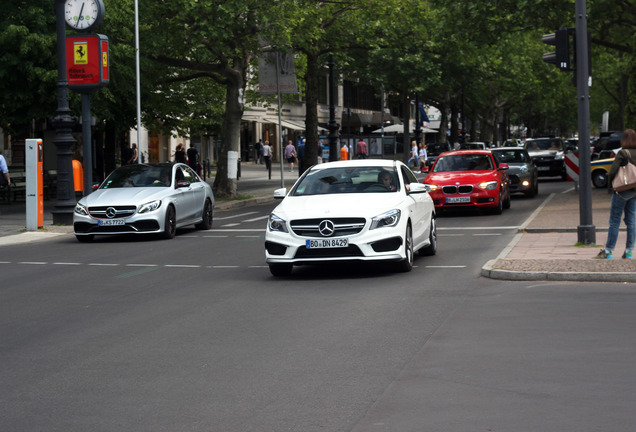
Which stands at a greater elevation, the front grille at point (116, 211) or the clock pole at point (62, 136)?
the clock pole at point (62, 136)

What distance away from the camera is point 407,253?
13.5 meters

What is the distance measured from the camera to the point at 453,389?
6.83 m

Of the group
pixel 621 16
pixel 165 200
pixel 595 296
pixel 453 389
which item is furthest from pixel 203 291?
pixel 621 16

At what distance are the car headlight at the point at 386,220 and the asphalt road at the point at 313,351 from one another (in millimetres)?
677

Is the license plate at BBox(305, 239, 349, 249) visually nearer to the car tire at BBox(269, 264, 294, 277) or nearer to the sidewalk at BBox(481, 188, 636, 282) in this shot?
the car tire at BBox(269, 264, 294, 277)

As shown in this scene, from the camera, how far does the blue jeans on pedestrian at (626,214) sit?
13.4m

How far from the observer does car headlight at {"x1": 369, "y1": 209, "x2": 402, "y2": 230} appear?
13.0 meters

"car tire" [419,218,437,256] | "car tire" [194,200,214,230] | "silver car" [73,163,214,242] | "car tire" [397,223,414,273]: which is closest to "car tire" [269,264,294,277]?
"car tire" [397,223,414,273]

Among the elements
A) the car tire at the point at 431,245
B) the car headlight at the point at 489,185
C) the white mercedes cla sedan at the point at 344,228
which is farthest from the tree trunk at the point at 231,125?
the white mercedes cla sedan at the point at 344,228

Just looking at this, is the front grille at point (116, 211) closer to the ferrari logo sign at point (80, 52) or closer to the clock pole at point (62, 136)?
the clock pole at point (62, 136)

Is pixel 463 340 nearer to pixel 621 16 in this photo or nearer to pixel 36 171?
pixel 36 171

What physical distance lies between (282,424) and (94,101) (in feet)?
83.3

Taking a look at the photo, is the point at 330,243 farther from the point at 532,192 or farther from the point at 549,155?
the point at 549,155

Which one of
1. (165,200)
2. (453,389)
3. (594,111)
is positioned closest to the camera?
(453,389)
